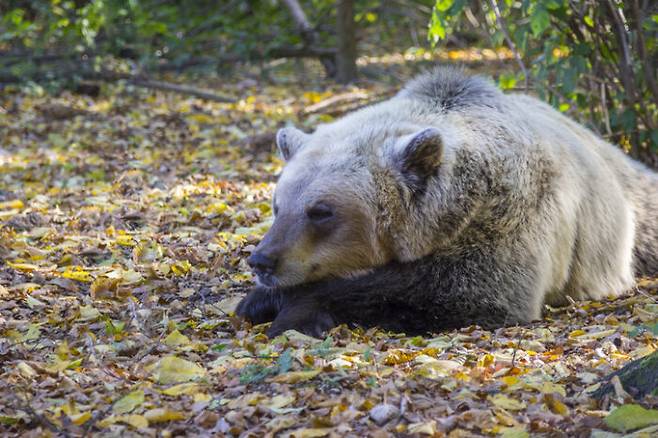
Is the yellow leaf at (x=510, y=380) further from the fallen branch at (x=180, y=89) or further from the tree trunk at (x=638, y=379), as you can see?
the fallen branch at (x=180, y=89)

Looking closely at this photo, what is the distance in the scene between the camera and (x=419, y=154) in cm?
593

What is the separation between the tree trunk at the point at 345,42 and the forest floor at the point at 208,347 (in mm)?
4957

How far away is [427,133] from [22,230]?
4182mm

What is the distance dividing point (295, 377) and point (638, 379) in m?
1.63

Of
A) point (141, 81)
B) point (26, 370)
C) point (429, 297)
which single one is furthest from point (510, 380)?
point (141, 81)

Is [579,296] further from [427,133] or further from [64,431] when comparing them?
[64,431]

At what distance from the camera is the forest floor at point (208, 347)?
160 inches

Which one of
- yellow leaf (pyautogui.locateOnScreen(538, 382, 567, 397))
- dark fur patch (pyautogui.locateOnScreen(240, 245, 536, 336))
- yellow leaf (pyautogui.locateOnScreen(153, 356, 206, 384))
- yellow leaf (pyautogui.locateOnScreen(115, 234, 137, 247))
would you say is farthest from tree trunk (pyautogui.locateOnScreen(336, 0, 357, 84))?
yellow leaf (pyautogui.locateOnScreen(538, 382, 567, 397))

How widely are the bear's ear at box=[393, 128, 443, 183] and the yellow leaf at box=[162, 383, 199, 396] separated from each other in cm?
222

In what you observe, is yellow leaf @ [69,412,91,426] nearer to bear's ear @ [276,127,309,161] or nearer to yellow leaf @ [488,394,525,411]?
yellow leaf @ [488,394,525,411]

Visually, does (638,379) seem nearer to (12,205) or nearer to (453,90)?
(453,90)

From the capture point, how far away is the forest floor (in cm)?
407

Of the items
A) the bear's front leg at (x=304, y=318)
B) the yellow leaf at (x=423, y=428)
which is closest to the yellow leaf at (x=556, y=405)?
the yellow leaf at (x=423, y=428)

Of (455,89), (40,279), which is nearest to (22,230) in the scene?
(40,279)
